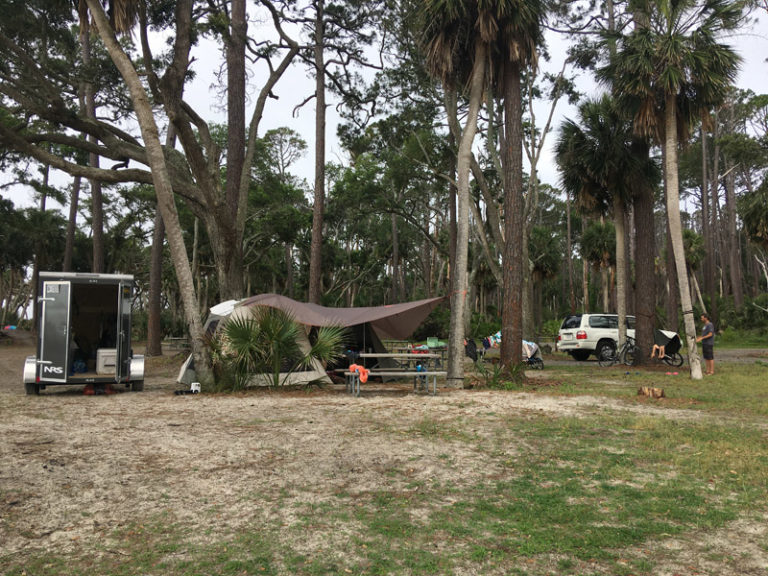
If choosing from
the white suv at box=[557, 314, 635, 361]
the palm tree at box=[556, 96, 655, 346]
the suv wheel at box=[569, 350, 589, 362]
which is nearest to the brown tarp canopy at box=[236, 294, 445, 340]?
the palm tree at box=[556, 96, 655, 346]

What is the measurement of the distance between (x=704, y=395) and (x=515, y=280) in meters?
4.22

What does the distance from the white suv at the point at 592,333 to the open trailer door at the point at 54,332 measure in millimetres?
15992

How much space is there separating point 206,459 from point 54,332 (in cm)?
633

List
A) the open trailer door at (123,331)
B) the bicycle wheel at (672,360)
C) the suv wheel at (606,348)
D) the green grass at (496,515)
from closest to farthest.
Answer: the green grass at (496,515) → the open trailer door at (123,331) → the bicycle wheel at (672,360) → the suv wheel at (606,348)

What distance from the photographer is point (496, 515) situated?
171 inches

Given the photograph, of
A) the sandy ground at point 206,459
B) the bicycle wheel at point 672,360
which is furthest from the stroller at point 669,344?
the sandy ground at point 206,459

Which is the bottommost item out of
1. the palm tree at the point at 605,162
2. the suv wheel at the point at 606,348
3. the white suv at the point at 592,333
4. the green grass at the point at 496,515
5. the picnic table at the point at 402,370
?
the green grass at the point at 496,515

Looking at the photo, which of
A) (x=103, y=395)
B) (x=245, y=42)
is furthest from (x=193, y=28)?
(x=103, y=395)

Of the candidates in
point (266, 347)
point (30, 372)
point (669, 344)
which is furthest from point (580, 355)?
point (30, 372)

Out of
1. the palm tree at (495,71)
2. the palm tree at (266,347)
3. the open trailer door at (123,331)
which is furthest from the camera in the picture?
the palm tree at (495,71)

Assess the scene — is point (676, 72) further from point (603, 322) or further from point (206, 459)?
point (206, 459)

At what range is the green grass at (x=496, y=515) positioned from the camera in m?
3.52

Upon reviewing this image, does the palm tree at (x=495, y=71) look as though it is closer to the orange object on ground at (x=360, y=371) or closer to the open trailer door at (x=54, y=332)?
the orange object on ground at (x=360, y=371)

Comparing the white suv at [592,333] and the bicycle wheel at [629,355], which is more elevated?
the white suv at [592,333]
